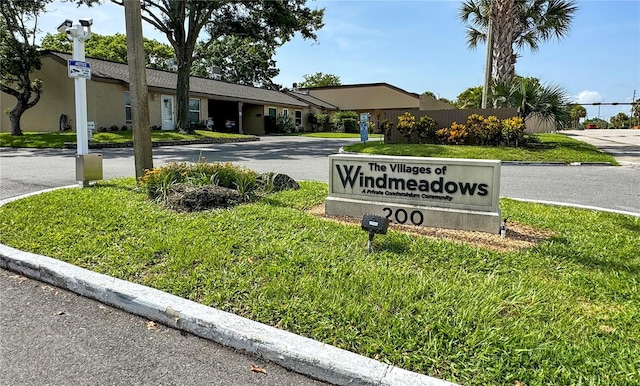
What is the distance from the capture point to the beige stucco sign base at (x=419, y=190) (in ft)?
15.5

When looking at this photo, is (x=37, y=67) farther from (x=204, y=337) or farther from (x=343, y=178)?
(x=204, y=337)

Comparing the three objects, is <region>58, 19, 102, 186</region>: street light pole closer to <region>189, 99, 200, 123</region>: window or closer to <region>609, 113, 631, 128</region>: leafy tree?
<region>189, 99, 200, 123</region>: window

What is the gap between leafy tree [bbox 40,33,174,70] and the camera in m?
41.9

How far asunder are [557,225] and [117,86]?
78.3 feet

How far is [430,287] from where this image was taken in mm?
3334

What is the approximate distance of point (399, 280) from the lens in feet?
11.3

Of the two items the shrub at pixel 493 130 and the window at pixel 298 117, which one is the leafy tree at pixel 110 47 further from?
the shrub at pixel 493 130

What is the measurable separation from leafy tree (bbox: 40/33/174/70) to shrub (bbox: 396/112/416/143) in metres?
28.8

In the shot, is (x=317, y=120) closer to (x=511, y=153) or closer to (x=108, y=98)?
(x=108, y=98)

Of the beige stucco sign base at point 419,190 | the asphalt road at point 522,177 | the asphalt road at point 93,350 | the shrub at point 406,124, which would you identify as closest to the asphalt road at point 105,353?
the asphalt road at point 93,350

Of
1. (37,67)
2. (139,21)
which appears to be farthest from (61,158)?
(37,67)

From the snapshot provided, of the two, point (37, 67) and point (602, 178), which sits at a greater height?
point (37, 67)

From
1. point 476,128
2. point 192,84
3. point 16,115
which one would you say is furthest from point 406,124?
point 192,84

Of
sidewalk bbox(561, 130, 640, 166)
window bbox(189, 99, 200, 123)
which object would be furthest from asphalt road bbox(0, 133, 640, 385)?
window bbox(189, 99, 200, 123)
